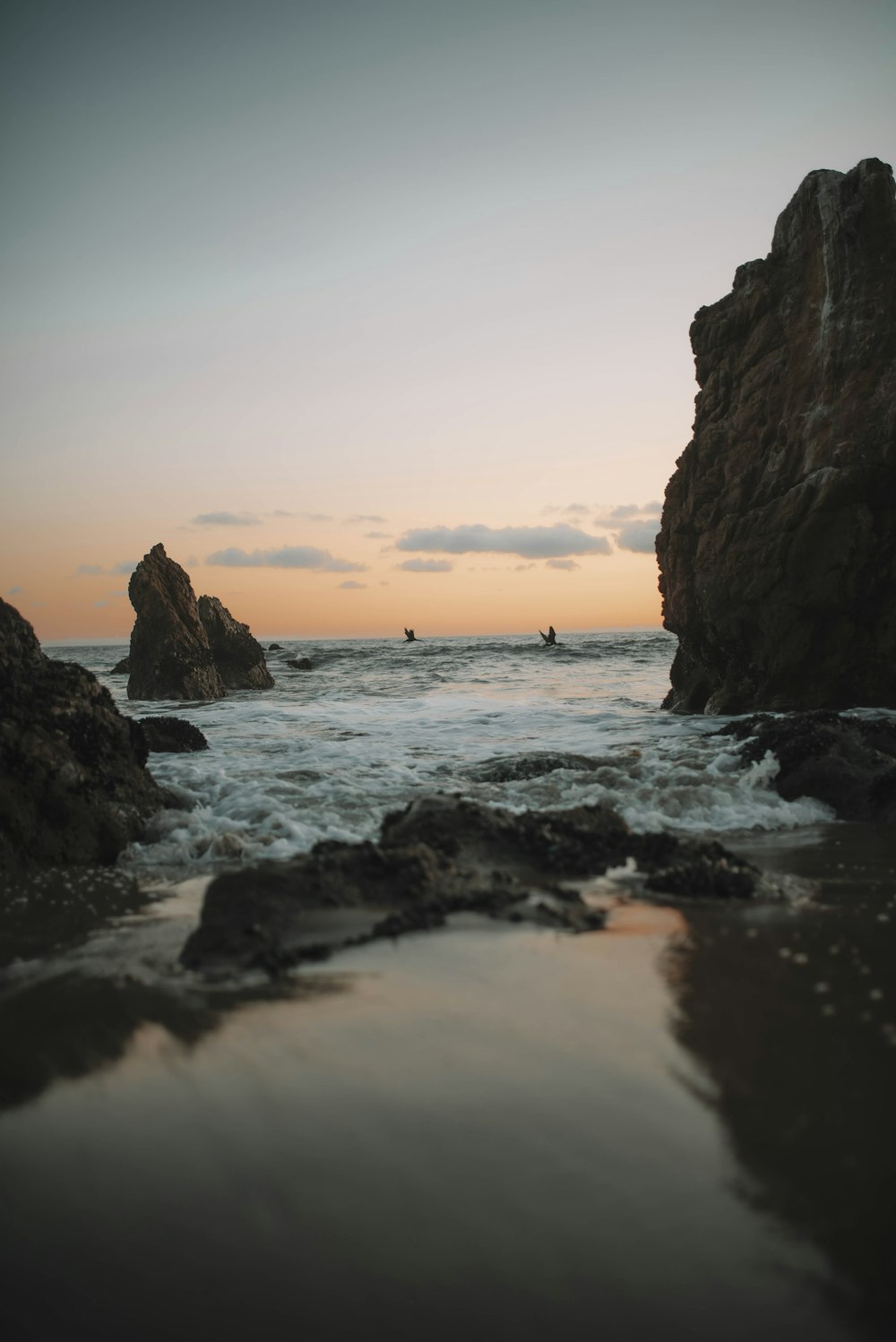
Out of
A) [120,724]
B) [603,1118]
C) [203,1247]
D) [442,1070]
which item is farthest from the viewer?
[120,724]

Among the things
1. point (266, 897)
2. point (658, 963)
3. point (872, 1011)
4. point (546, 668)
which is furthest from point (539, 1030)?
point (546, 668)

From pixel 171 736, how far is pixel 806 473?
11377mm

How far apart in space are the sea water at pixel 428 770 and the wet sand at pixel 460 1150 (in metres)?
2.98

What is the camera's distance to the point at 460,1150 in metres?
2.14

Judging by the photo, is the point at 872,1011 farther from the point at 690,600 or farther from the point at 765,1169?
the point at 690,600

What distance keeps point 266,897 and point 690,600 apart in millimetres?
13611

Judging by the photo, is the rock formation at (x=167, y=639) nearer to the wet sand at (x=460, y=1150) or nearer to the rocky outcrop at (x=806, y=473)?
the rocky outcrop at (x=806, y=473)

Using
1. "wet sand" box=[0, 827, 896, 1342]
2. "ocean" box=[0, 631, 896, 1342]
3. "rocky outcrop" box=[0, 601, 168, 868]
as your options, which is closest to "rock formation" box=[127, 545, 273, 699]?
"rocky outcrop" box=[0, 601, 168, 868]

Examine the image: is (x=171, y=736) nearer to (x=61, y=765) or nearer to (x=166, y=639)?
(x=61, y=765)

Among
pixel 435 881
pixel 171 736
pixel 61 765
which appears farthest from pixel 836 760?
pixel 171 736

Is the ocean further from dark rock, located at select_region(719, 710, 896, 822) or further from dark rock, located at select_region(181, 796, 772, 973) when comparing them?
dark rock, located at select_region(719, 710, 896, 822)

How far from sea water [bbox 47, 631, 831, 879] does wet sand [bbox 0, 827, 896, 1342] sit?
2976mm

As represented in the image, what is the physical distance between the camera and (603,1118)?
89.1 inches

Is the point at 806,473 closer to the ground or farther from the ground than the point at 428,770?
farther from the ground
